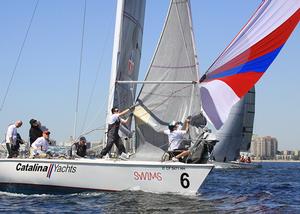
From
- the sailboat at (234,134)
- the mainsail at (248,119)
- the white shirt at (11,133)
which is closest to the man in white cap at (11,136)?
the white shirt at (11,133)

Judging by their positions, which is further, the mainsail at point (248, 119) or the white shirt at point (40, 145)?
the mainsail at point (248, 119)

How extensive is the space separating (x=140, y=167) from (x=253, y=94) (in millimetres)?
45174

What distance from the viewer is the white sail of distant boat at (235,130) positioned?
57.2 metres

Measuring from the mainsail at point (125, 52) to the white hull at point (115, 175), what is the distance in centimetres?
270

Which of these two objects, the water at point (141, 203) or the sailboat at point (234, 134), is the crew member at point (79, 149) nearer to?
the water at point (141, 203)

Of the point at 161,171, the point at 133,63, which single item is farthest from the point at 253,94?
the point at 161,171

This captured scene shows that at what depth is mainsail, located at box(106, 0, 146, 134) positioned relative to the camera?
19072mm

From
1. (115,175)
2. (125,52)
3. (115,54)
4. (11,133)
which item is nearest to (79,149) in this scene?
(11,133)

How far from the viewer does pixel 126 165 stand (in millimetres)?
16672

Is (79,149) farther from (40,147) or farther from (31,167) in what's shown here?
(31,167)

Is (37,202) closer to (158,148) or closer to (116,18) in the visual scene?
(158,148)

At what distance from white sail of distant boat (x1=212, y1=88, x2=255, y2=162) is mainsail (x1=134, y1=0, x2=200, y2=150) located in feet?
125

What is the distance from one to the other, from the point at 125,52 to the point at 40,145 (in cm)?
451

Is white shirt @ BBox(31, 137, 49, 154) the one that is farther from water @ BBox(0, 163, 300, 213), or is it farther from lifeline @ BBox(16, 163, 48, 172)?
water @ BBox(0, 163, 300, 213)
